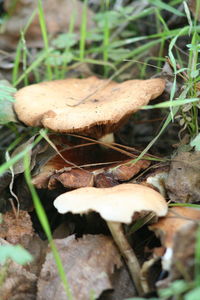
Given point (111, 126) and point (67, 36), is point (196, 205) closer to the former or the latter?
point (111, 126)

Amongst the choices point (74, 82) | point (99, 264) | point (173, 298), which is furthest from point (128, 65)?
point (173, 298)

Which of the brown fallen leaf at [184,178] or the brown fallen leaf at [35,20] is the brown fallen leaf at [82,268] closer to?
the brown fallen leaf at [184,178]

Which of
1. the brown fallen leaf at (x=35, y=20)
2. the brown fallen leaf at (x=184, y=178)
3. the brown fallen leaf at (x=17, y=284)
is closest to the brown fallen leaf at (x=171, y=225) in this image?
the brown fallen leaf at (x=184, y=178)

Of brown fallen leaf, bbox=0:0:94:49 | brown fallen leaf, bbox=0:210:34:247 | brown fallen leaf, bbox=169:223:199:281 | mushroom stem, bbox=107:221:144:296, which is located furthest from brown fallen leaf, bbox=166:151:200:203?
brown fallen leaf, bbox=0:0:94:49

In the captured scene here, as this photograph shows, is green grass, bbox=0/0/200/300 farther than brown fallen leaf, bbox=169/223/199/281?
Yes

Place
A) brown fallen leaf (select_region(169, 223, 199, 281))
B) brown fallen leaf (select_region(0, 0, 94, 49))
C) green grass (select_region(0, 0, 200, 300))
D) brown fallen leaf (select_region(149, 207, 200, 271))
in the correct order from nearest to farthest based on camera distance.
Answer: brown fallen leaf (select_region(169, 223, 199, 281))
brown fallen leaf (select_region(149, 207, 200, 271))
green grass (select_region(0, 0, 200, 300))
brown fallen leaf (select_region(0, 0, 94, 49))

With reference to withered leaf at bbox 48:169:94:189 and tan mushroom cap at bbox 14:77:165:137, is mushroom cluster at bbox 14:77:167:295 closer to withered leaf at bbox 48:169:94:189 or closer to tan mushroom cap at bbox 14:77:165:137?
tan mushroom cap at bbox 14:77:165:137
